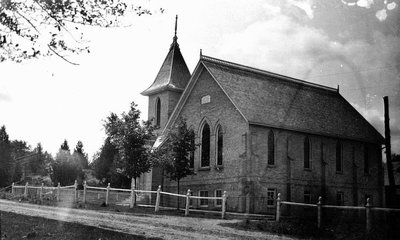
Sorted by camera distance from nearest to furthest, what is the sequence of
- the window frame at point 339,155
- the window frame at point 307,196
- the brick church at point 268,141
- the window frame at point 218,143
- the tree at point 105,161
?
the brick church at point 268,141 → the window frame at point 218,143 → the window frame at point 307,196 → the window frame at point 339,155 → the tree at point 105,161

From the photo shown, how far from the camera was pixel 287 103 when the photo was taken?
113 ft

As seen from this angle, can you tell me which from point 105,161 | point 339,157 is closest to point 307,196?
point 339,157

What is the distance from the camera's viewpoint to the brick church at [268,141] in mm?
30000

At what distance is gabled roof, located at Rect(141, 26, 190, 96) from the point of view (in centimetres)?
4100

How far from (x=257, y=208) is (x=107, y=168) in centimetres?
4150

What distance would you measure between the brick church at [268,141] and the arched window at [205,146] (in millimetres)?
75

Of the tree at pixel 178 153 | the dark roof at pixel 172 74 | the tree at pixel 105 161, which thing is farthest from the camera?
the tree at pixel 105 161

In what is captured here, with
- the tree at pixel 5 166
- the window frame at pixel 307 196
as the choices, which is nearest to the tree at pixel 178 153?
the window frame at pixel 307 196

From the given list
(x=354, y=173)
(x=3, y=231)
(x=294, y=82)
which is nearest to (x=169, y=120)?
(x=294, y=82)

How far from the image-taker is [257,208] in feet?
95.9

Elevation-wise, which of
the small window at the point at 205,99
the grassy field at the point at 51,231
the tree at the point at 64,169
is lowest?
the grassy field at the point at 51,231

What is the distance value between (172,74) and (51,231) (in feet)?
96.2

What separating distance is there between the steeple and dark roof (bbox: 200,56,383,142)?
798 centimetres

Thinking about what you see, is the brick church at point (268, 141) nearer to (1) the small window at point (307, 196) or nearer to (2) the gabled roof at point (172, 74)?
(1) the small window at point (307, 196)
